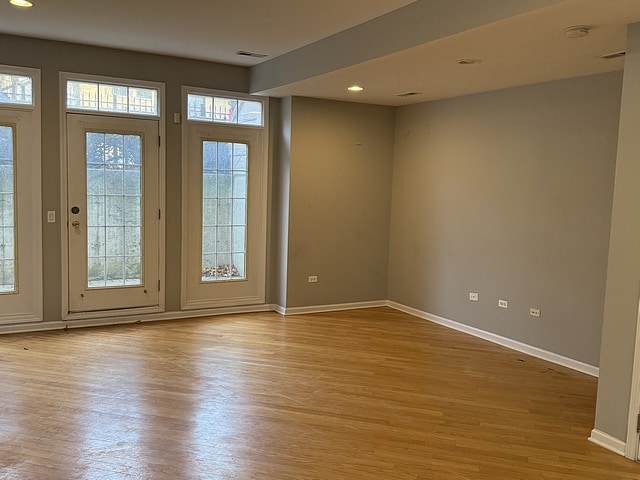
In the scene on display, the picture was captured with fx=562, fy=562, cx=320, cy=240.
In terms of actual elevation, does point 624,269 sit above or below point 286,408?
above

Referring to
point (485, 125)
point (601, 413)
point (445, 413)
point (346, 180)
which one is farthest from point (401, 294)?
point (601, 413)

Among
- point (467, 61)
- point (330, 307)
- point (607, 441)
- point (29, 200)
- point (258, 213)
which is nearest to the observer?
point (607, 441)

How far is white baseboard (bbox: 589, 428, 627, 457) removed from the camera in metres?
3.25

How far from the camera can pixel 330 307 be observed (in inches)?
258

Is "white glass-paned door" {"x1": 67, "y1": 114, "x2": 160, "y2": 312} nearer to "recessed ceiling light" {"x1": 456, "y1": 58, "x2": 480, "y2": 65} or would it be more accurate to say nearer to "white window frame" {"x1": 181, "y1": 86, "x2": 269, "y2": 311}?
"white window frame" {"x1": 181, "y1": 86, "x2": 269, "y2": 311}

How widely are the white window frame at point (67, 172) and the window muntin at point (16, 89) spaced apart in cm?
27

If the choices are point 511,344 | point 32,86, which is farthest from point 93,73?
point 511,344

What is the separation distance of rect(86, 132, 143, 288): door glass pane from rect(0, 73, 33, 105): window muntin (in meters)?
0.62

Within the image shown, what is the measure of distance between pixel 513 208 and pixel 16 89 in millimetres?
4681

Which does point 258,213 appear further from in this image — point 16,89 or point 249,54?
point 16,89

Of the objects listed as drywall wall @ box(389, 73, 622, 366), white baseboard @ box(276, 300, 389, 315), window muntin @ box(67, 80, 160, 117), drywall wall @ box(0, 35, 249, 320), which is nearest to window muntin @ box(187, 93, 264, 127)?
drywall wall @ box(0, 35, 249, 320)

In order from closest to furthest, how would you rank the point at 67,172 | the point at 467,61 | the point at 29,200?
the point at 467,61 → the point at 29,200 → the point at 67,172

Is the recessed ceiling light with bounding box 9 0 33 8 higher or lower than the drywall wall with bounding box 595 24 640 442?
higher

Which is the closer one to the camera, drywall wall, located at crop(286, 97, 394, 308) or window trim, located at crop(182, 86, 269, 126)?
window trim, located at crop(182, 86, 269, 126)
